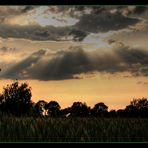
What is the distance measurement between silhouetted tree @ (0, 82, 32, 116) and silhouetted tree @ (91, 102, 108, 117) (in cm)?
170

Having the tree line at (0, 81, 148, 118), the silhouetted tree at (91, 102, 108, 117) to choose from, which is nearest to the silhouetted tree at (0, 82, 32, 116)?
the tree line at (0, 81, 148, 118)

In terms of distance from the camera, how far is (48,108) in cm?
1136

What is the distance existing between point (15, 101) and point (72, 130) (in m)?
1.69

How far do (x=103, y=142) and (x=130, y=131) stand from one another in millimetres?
940

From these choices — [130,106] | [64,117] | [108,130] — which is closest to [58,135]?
[64,117]

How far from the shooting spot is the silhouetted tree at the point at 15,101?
38.0 feet

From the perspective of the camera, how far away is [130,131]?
11.4m

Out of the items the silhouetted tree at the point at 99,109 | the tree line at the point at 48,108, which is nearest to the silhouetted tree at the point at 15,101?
the tree line at the point at 48,108

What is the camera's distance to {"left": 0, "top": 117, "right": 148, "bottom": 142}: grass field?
11.2 m

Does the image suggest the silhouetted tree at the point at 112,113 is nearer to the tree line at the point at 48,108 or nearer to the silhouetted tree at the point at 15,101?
the tree line at the point at 48,108

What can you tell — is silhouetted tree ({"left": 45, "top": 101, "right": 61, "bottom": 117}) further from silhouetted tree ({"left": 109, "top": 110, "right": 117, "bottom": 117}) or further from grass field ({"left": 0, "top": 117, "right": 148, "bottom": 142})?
silhouetted tree ({"left": 109, "top": 110, "right": 117, "bottom": 117})
